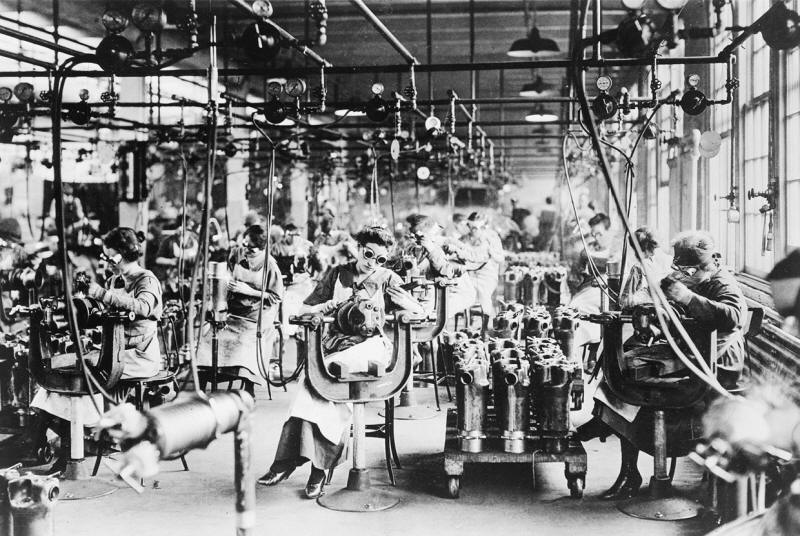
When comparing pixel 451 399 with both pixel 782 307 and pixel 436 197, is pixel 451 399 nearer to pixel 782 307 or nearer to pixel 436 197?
pixel 782 307

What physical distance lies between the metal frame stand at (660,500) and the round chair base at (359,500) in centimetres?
129

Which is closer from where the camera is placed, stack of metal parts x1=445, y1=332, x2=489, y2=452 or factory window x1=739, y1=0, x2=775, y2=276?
stack of metal parts x1=445, y1=332, x2=489, y2=452

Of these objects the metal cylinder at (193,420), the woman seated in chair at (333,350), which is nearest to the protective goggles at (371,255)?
the woman seated in chair at (333,350)

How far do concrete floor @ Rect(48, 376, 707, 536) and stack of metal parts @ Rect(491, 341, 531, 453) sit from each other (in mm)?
343

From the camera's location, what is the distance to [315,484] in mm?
4621

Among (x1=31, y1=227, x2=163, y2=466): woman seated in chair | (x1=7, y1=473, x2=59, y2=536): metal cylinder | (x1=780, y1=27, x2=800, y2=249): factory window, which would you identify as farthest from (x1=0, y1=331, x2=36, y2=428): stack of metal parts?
(x1=780, y1=27, x2=800, y2=249): factory window

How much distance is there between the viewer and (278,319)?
26.0 feet

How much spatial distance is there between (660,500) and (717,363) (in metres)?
0.85

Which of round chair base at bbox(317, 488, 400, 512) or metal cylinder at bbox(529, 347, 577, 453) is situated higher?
metal cylinder at bbox(529, 347, 577, 453)

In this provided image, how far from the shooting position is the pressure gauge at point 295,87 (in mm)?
6230

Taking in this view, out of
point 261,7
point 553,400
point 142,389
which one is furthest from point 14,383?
point 553,400

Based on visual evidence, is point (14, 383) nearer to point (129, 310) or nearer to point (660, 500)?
point (129, 310)

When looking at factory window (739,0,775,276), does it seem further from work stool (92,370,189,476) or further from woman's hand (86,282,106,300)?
woman's hand (86,282,106,300)

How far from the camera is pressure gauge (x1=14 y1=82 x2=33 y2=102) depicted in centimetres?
714
